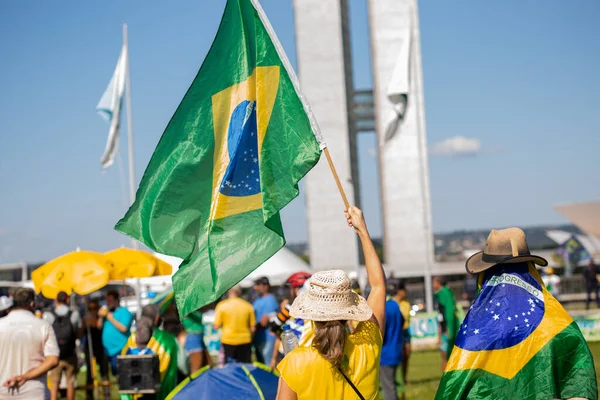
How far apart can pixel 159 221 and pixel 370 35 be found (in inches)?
1535

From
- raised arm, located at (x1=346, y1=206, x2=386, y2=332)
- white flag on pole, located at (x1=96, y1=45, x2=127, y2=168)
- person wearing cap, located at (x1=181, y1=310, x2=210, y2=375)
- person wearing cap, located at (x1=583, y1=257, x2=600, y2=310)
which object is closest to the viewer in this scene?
raised arm, located at (x1=346, y1=206, x2=386, y2=332)

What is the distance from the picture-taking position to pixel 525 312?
4.32 m

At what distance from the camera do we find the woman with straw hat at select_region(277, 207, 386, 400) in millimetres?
3744

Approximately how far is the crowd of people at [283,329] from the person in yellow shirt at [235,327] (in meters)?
0.01

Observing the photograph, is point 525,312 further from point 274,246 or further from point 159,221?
point 159,221

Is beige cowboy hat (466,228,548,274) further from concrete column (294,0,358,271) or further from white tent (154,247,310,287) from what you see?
concrete column (294,0,358,271)

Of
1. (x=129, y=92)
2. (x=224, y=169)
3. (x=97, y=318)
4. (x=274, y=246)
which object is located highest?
(x=129, y=92)

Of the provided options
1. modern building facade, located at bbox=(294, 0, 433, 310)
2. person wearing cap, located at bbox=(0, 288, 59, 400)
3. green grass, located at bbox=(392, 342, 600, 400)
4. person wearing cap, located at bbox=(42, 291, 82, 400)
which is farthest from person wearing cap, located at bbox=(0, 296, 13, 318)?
modern building facade, located at bbox=(294, 0, 433, 310)

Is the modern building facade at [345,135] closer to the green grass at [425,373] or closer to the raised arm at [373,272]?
the green grass at [425,373]

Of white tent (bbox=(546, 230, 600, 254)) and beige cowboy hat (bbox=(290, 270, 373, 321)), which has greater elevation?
beige cowboy hat (bbox=(290, 270, 373, 321))

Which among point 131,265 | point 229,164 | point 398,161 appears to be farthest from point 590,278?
point 229,164

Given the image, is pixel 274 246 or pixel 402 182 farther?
pixel 402 182

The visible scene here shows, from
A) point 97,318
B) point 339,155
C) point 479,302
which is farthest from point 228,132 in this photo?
Result: point 339,155

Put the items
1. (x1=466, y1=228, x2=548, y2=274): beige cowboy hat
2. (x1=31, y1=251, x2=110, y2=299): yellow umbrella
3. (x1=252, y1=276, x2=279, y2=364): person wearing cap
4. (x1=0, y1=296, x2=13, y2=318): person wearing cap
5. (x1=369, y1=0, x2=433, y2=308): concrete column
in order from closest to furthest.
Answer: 1. (x1=466, y1=228, x2=548, y2=274): beige cowboy hat
2. (x1=0, y1=296, x2=13, y2=318): person wearing cap
3. (x1=31, y1=251, x2=110, y2=299): yellow umbrella
4. (x1=252, y1=276, x2=279, y2=364): person wearing cap
5. (x1=369, y1=0, x2=433, y2=308): concrete column
